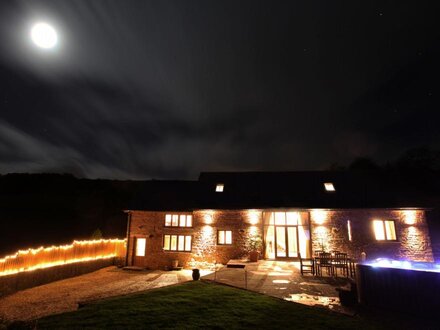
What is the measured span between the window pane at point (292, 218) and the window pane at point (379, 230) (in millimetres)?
Answer: 4493

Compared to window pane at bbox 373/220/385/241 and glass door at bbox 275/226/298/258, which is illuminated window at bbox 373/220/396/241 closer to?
window pane at bbox 373/220/385/241

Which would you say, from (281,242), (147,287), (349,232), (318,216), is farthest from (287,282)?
(349,232)

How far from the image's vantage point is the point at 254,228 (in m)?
15.6

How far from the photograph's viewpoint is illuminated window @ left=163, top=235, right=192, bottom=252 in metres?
16.7

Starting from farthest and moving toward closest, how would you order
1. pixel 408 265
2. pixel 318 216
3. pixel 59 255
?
pixel 318 216, pixel 59 255, pixel 408 265

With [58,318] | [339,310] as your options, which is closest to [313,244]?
[339,310]

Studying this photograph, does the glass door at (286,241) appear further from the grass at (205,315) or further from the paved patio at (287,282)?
the grass at (205,315)

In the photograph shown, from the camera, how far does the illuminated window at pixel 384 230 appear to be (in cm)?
1465

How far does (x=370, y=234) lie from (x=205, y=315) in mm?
12408

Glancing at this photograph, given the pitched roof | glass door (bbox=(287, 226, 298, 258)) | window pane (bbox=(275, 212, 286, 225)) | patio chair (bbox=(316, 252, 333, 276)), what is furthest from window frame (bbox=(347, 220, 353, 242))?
window pane (bbox=(275, 212, 286, 225))

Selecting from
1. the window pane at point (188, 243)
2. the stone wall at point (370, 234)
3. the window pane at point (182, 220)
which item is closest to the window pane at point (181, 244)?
the window pane at point (188, 243)

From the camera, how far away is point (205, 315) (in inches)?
257

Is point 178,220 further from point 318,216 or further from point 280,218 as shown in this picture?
point 318,216

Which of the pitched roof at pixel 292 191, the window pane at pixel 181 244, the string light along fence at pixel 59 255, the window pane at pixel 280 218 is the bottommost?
the string light along fence at pixel 59 255
